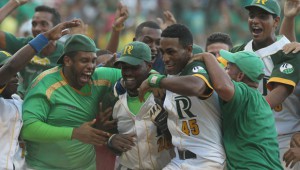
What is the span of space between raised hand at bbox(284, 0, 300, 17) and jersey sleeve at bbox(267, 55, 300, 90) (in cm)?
106

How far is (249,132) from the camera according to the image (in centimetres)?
607

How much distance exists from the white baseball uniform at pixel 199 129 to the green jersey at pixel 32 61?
2362mm

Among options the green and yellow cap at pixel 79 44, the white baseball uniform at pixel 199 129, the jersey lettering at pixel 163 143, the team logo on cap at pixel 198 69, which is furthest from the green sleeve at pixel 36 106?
the team logo on cap at pixel 198 69

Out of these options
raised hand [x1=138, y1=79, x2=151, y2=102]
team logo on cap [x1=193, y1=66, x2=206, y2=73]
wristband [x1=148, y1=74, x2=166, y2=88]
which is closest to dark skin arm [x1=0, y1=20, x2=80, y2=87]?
raised hand [x1=138, y1=79, x2=151, y2=102]

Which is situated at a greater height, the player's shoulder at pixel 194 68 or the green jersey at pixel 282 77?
the player's shoulder at pixel 194 68

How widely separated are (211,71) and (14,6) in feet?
8.56

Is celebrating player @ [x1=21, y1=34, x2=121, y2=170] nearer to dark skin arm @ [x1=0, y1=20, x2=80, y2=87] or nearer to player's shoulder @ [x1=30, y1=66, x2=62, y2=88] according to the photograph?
player's shoulder @ [x1=30, y1=66, x2=62, y2=88]

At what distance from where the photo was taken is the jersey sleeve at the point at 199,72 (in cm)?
598

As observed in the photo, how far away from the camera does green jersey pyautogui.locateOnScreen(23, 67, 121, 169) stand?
6750 millimetres

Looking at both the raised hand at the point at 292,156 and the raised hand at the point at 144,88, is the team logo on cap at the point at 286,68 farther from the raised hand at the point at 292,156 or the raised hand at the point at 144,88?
the raised hand at the point at 144,88

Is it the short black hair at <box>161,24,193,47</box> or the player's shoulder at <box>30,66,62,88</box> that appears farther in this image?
the player's shoulder at <box>30,66,62,88</box>

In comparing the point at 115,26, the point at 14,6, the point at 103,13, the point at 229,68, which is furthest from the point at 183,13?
the point at 229,68

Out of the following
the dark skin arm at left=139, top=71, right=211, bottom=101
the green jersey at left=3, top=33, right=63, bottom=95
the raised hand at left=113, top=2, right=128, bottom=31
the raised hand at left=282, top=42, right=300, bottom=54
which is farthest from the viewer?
the raised hand at left=113, top=2, right=128, bottom=31

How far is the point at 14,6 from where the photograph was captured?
24.9ft
